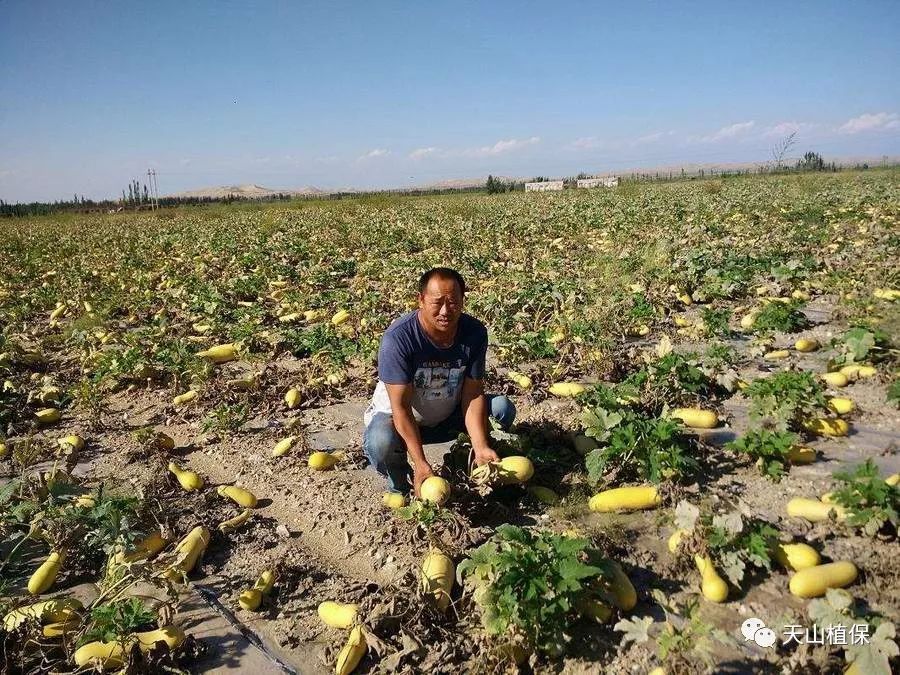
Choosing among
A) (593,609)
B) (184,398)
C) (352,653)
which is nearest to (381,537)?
(352,653)

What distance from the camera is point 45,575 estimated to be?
120 inches

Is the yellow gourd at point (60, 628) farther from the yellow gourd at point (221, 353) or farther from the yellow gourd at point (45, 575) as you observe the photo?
the yellow gourd at point (221, 353)

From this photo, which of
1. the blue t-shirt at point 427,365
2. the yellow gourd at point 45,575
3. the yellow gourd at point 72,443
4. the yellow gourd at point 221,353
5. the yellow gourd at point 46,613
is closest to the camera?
the yellow gourd at point 46,613

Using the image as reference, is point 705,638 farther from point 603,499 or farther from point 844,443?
point 844,443

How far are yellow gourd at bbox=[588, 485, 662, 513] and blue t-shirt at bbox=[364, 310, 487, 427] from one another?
1.07m

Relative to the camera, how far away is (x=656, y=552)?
3076 millimetres

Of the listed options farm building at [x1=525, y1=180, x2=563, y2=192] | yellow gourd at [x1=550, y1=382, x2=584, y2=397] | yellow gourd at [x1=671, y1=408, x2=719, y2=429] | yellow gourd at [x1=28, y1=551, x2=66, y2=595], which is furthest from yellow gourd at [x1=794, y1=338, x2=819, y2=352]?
farm building at [x1=525, y1=180, x2=563, y2=192]

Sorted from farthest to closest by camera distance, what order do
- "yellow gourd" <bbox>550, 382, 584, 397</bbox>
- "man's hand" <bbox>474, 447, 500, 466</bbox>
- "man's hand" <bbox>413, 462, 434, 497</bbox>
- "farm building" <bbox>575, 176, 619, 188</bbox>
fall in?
1. "farm building" <bbox>575, 176, 619, 188</bbox>
2. "yellow gourd" <bbox>550, 382, 584, 397</bbox>
3. "man's hand" <bbox>474, 447, 500, 466</bbox>
4. "man's hand" <bbox>413, 462, 434, 497</bbox>

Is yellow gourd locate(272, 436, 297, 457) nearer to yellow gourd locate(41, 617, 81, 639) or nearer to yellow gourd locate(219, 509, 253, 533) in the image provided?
yellow gourd locate(219, 509, 253, 533)

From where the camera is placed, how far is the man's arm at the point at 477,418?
11.4 ft

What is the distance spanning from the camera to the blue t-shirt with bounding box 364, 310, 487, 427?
3.59 m

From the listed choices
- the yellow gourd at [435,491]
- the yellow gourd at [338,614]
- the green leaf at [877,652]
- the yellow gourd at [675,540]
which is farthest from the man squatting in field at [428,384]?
the green leaf at [877,652]

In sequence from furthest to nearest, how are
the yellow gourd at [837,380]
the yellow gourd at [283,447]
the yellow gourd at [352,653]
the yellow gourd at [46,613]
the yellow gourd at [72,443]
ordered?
the yellow gourd at [837,380], the yellow gourd at [72,443], the yellow gourd at [283,447], the yellow gourd at [46,613], the yellow gourd at [352,653]

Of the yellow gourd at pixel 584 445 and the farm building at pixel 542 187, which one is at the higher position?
the farm building at pixel 542 187
